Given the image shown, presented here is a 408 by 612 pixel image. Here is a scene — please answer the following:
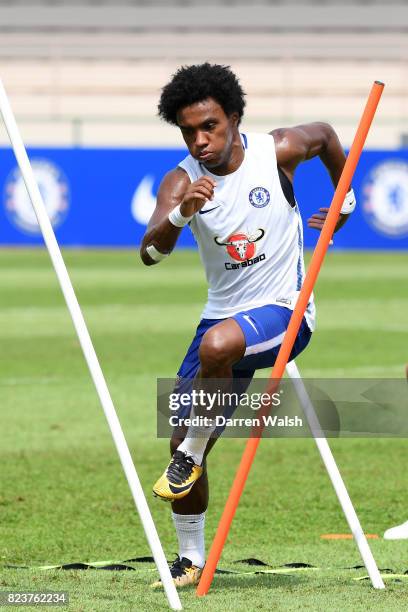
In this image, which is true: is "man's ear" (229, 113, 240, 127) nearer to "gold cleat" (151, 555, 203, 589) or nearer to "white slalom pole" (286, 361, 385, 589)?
"white slalom pole" (286, 361, 385, 589)

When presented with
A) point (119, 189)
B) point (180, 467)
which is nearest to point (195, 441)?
point (180, 467)

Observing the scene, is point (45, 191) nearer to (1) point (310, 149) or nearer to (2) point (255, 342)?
(1) point (310, 149)

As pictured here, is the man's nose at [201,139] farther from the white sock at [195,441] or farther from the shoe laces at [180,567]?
the shoe laces at [180,567]

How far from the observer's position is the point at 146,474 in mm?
8414

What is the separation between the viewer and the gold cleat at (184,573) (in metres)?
5.32

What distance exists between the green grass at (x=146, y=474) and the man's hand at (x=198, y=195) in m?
1.46

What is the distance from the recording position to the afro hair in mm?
4984

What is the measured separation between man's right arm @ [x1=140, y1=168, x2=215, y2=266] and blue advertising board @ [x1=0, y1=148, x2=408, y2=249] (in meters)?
21.0

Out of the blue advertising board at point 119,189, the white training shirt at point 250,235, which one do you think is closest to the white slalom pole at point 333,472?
the white training shirt at point 250,235

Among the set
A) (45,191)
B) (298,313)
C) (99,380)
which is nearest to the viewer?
(99,380)

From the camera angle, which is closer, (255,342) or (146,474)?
(255,342)

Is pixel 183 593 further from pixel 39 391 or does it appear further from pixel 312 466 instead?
pixel 39 391

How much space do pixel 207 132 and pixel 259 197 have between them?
0.33 m

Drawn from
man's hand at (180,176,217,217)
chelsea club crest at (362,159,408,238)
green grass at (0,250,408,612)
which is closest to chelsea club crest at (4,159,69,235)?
chelsea club crest at (362,159,408,238)
